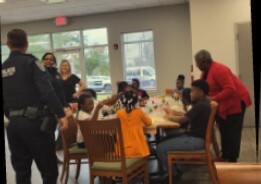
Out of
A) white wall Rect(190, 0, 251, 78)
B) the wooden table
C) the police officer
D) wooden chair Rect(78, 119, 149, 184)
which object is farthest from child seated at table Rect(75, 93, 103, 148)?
white wall Rect(190, 0, 251, 78)

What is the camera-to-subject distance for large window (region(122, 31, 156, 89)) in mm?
4969

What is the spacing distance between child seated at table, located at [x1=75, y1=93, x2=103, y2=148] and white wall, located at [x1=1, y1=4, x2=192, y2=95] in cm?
280

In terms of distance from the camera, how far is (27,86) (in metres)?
1.15

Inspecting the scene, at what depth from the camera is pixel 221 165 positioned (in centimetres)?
68

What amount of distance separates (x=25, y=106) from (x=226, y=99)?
1.54m

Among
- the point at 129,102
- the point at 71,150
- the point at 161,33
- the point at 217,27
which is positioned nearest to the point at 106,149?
the point at 129,102

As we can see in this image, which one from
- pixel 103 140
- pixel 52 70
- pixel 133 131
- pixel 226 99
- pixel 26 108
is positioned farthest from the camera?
pixel 226 99

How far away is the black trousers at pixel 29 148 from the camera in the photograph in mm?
1145

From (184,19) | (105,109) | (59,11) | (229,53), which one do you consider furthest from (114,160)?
(184,19)

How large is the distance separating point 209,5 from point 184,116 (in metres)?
1.98

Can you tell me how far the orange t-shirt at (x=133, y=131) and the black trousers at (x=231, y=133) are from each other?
75 centimetres

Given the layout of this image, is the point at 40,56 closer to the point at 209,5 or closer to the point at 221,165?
the point at 221,165

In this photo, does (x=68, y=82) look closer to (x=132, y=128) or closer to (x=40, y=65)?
(x=40, y=65)

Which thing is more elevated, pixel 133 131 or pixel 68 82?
pixel 68 82
